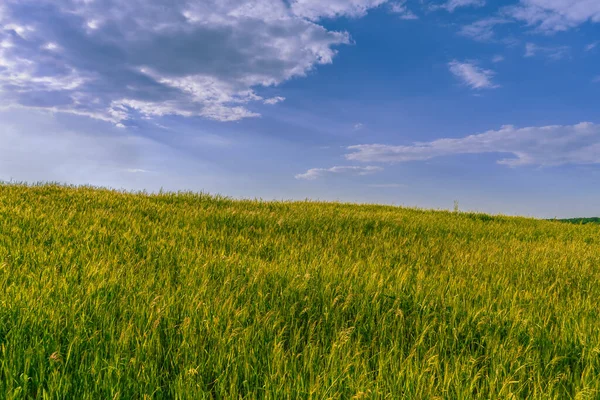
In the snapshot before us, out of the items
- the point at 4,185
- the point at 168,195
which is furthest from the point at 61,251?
the point at 4,185

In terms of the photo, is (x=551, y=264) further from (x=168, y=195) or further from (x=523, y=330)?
(x=168, y=195)

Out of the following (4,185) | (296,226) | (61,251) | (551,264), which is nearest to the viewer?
(61,251)

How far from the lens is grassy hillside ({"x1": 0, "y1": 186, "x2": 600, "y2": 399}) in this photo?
2.16 metres

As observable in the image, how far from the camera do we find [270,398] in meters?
1.96

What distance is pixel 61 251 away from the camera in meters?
4.30

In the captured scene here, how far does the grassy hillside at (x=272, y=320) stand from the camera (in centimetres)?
216

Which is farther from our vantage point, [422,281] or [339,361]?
[422,281]

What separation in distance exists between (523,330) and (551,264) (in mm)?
3280

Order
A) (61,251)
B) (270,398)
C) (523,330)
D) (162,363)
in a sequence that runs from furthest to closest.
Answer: (61,251)
(523,330)
(162,363)
(270,398)

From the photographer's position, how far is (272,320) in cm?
288

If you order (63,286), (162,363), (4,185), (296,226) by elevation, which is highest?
(4,185)

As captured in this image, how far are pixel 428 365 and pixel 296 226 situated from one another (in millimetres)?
4966

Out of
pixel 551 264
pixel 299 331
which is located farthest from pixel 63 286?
pixel 551 264

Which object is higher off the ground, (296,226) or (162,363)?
(296,226)
